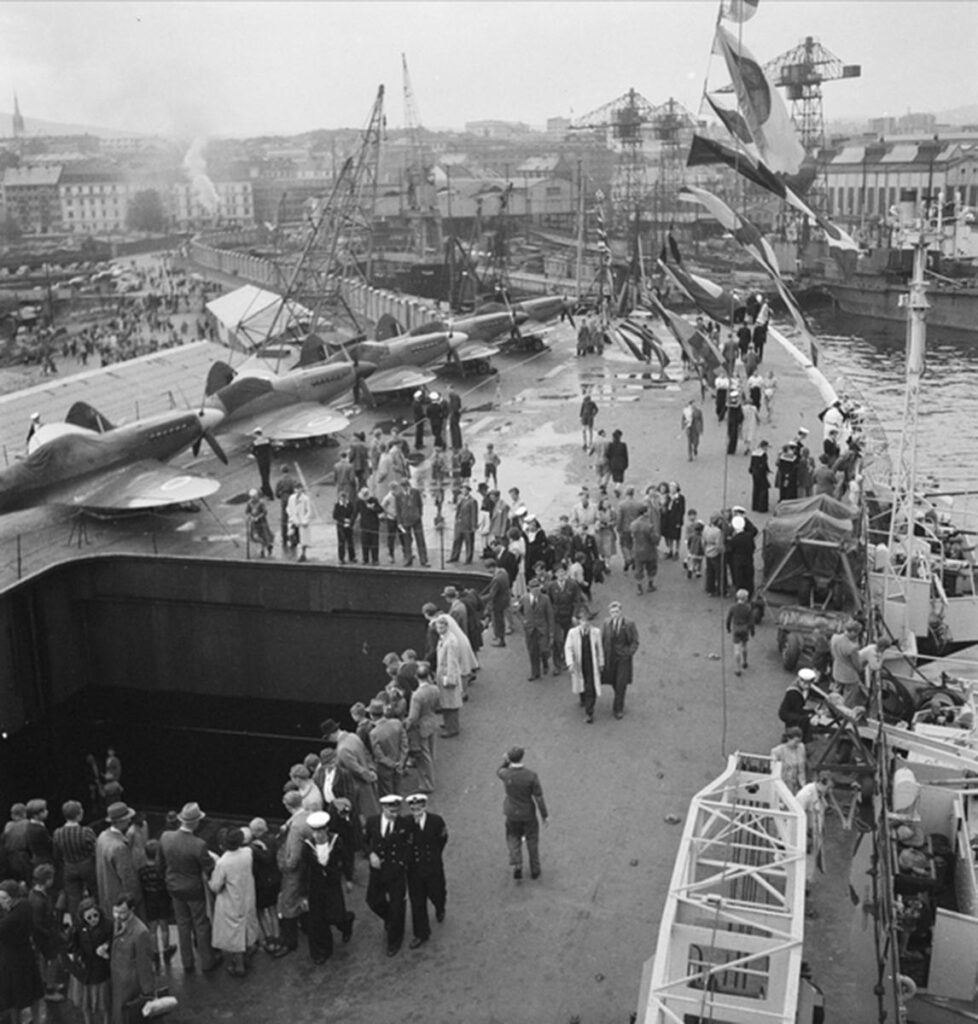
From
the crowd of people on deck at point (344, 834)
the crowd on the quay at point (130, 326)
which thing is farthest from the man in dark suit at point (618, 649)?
the crowd on the quay at point (130, 326)

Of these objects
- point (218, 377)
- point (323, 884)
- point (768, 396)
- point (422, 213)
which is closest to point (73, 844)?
point (323, 884)

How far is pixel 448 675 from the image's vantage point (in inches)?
572

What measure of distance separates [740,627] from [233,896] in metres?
8.38

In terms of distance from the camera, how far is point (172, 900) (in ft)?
33.4

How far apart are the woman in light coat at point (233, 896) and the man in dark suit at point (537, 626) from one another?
6.60 metres

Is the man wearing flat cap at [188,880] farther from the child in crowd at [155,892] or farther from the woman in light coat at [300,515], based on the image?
the woman in light coat at [300,515]

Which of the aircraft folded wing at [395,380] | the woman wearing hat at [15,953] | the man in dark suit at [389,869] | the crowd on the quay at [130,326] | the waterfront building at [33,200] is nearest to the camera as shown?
the woman wearing hat at [15,953]

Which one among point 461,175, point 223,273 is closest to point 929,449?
point 223,273

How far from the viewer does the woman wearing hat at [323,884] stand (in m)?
10.0

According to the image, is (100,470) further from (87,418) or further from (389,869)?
(389,869)

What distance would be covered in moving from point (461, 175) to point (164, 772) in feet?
513

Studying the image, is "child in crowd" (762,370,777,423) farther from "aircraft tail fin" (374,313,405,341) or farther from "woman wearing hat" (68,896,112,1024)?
"woman wearing hat" (68,896,112,1024)

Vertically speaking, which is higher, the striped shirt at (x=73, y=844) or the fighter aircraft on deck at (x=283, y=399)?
the fighter aircraft on deck at (x=283, y=399)

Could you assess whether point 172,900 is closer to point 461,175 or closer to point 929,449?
point 929,449
